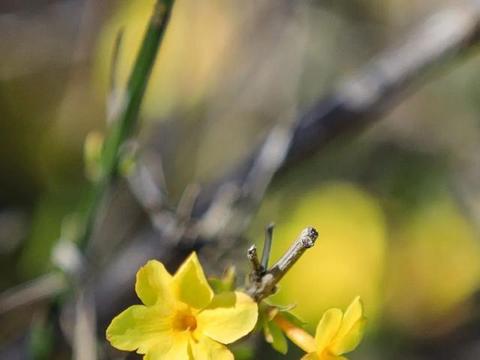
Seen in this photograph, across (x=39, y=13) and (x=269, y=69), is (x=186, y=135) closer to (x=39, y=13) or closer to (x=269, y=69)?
(x=269, y=69)

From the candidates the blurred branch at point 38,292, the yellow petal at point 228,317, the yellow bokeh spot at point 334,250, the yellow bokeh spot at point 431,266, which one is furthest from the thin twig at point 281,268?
the yellow bokeh spot at point 431,266

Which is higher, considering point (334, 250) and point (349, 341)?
point (334, 250)

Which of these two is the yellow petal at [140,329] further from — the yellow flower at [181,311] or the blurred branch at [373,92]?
the blurred branch at [373,92]

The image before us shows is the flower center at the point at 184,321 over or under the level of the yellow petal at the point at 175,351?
over

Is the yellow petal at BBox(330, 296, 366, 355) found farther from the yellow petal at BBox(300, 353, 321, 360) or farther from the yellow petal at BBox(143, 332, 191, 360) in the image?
the yellow petal at BBox(143, 332, 191, 360)

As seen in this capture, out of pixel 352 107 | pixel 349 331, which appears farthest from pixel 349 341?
pixel 352 107

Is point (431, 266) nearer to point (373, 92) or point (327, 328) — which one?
point (373, 92)

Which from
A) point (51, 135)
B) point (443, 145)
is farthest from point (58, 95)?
point (443, 145)

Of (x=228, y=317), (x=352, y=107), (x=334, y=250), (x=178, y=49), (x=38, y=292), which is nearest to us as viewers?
(x=228, y=317)
